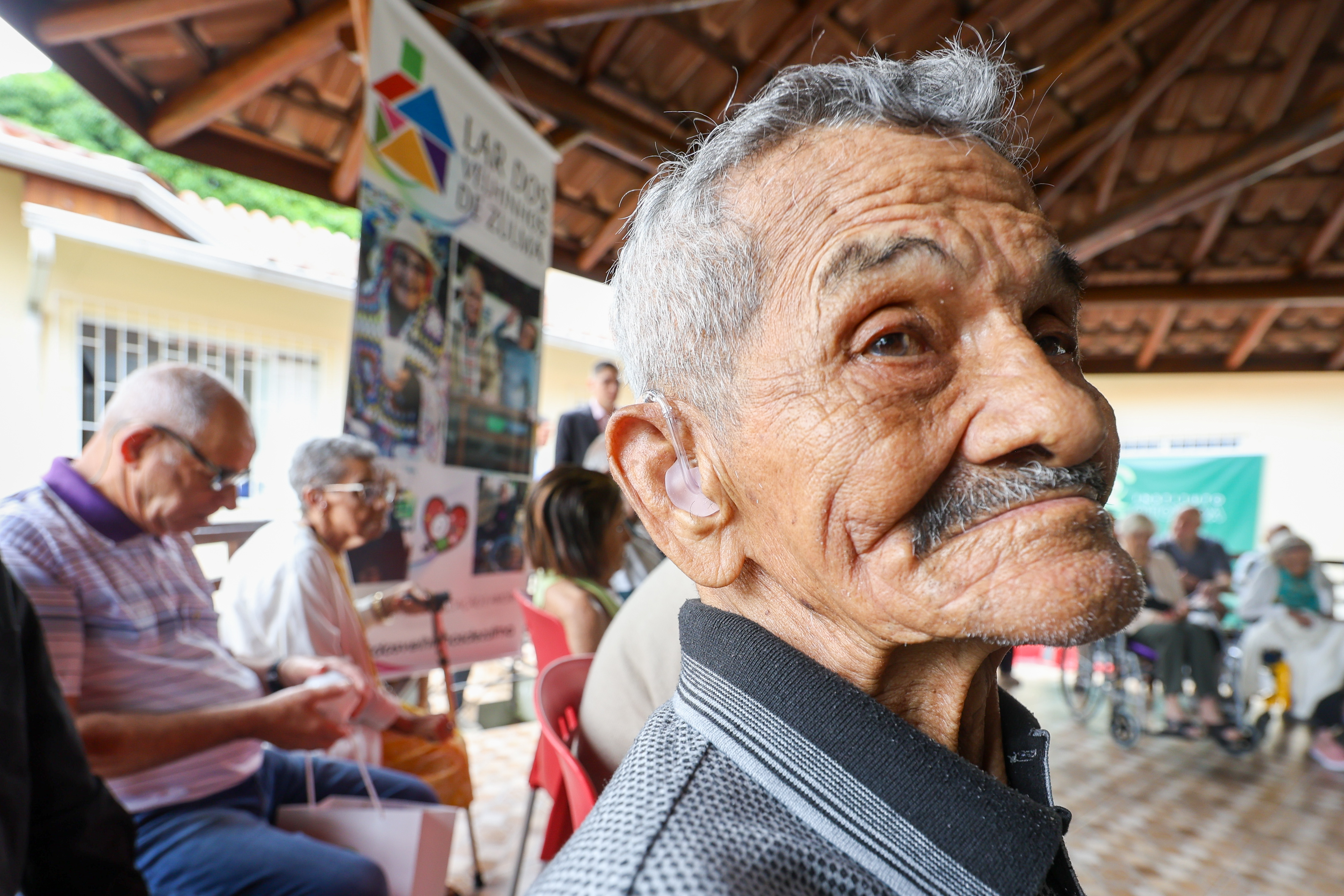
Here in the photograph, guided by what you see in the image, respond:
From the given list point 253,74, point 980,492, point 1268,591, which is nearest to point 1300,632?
point 1268,591

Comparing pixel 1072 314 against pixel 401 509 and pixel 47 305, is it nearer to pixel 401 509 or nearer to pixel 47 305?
pixel 401 509

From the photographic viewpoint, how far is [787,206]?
2.62 feet

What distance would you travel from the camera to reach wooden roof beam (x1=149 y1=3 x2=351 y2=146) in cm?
336

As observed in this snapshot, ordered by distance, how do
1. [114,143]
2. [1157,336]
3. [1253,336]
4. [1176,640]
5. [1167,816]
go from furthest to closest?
1. [114,143]
2. [1253,336]
3. [1157,336]
4. [1176,640]
5. [1167,816]

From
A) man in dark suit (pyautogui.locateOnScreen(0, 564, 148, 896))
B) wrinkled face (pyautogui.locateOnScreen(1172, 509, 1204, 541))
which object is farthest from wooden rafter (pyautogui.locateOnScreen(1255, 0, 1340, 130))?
man in dark suit (pyautogui.locateOnScreen(0, 564, 148, 896))

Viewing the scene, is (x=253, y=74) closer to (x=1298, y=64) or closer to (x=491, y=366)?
(x=491, y=366)

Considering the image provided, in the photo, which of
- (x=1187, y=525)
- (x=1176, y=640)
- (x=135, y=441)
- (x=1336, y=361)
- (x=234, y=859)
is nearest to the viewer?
(x=234, y=859)

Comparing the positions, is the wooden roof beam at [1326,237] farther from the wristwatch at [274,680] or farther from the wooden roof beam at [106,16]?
the wristwatch at [274,680]

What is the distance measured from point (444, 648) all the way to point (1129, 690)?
6323 millimetres

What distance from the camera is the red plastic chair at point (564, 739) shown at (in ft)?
5.10

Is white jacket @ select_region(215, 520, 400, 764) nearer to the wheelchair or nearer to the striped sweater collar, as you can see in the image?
the striped sweater collar

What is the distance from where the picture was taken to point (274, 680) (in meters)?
2.28

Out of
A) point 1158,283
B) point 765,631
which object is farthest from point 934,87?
point 1158,283

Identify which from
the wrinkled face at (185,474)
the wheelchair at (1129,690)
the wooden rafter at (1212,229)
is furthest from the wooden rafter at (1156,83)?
the wrinkled face at (185,474)
